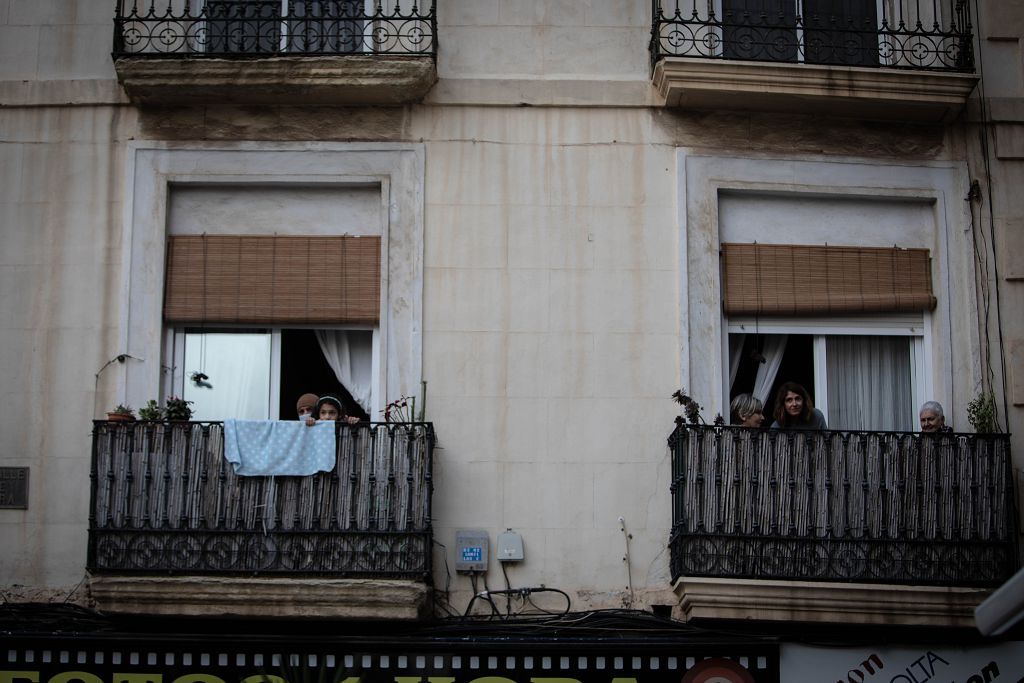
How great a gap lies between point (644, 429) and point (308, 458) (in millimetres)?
2671

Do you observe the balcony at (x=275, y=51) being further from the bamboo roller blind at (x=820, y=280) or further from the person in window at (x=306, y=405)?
the bamboo roller blind at (x=820, y=280)

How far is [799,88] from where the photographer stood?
13734 mm

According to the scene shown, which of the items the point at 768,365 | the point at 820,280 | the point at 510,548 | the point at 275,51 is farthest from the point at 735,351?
the point at 275,51

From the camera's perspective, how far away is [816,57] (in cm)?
1441

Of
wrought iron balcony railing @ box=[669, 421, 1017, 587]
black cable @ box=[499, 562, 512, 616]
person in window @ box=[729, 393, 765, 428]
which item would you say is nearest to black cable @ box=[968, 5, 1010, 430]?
wrought iron balcony railing @ box=[669, 421, 1017, 587]

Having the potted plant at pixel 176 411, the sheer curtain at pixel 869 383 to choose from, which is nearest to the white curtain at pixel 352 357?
the potted plant at pixel 176 411

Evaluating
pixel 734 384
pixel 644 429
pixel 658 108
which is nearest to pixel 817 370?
pixel 734 384

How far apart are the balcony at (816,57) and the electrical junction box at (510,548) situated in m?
3.82

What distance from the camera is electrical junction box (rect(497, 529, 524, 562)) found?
13164mm

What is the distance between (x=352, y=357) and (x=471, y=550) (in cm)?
200

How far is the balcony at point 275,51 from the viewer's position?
1364 cm

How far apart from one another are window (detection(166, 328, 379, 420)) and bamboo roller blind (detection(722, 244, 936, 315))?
121 inches

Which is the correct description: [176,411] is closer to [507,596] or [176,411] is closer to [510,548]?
[510,548]

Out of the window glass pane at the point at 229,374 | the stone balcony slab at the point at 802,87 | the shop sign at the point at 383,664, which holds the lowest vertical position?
the shop sign at the point at 383,664
